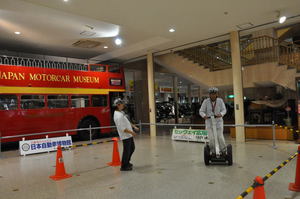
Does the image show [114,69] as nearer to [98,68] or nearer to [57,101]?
[98,68]

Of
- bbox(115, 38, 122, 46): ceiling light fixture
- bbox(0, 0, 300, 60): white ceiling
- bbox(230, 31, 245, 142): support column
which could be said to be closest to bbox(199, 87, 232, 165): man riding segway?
bbox(0, 0, 300, 60): white ceiling

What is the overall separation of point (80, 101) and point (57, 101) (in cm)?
98

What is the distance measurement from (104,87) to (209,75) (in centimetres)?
488

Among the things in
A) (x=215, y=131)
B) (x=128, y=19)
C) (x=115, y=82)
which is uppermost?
(x=128, y=19)

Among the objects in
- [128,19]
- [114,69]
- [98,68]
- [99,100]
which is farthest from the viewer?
[114,69]

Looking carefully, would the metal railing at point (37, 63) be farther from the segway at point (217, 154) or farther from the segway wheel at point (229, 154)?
the segway wheel at point (229, 154)

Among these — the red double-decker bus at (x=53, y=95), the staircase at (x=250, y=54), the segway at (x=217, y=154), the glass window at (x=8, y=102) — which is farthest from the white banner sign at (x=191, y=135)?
the glass window at (x=8, y=102)

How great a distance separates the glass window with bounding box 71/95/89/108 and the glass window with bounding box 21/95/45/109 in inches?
47.9

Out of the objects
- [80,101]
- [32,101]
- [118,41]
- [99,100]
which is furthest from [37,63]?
[118,41]

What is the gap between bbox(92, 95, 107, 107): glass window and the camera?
1013 centimetres

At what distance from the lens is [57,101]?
8.96m

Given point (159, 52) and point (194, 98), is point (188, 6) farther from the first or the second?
point (194, 98)

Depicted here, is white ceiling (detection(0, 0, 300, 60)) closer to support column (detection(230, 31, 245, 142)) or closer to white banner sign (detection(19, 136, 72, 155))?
support column (detection(230, 31, 245, 142))

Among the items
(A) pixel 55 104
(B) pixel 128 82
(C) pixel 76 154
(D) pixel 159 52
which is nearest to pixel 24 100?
(A) pixel 55 104
